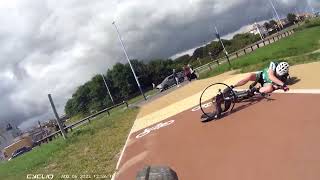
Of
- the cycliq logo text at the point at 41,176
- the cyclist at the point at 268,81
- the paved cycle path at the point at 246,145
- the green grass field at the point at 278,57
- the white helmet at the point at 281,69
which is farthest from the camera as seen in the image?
the green grass field at the point at 278,57

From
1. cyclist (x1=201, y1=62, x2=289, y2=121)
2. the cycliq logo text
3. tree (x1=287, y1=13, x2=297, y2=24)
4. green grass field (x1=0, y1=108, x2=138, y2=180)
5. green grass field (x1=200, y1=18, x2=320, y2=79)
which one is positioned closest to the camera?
cyclist (x1=201, y1=62, x2=289, y2=121)

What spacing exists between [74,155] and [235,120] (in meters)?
8.19

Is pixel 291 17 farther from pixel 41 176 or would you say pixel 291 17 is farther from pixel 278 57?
pixel 41 176

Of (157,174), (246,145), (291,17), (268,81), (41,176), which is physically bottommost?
(246,145)

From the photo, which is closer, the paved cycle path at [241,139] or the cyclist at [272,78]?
the paved cycle path at [241,139]

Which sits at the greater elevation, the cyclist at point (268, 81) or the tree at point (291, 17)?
the tree at point (291, 17)

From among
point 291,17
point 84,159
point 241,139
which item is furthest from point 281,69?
point 291,17

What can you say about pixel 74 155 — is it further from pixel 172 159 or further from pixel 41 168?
pixel 172 159

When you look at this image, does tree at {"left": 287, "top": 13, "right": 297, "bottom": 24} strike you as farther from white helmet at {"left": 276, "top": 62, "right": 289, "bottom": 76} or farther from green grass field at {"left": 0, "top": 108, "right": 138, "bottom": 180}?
white helmet at {"left": 276, "top": 62, "right": 289, "bottom": 76}

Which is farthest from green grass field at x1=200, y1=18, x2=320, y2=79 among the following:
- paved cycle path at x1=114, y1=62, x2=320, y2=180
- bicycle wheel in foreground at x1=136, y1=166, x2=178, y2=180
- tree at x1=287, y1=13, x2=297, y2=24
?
tree at x1=287, y1=13, x2=297, y2=24

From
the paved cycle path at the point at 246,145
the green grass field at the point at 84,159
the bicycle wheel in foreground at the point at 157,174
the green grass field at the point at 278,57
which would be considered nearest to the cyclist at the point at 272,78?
the paved cycle path at the point at 246,145

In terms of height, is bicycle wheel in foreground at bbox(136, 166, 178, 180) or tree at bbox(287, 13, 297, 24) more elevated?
tree at bbox(287, 13, 297, 24)

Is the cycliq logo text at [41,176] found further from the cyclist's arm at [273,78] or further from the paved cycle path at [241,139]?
the cyclist's arm at [273,78]

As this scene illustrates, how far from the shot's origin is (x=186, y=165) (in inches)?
354
